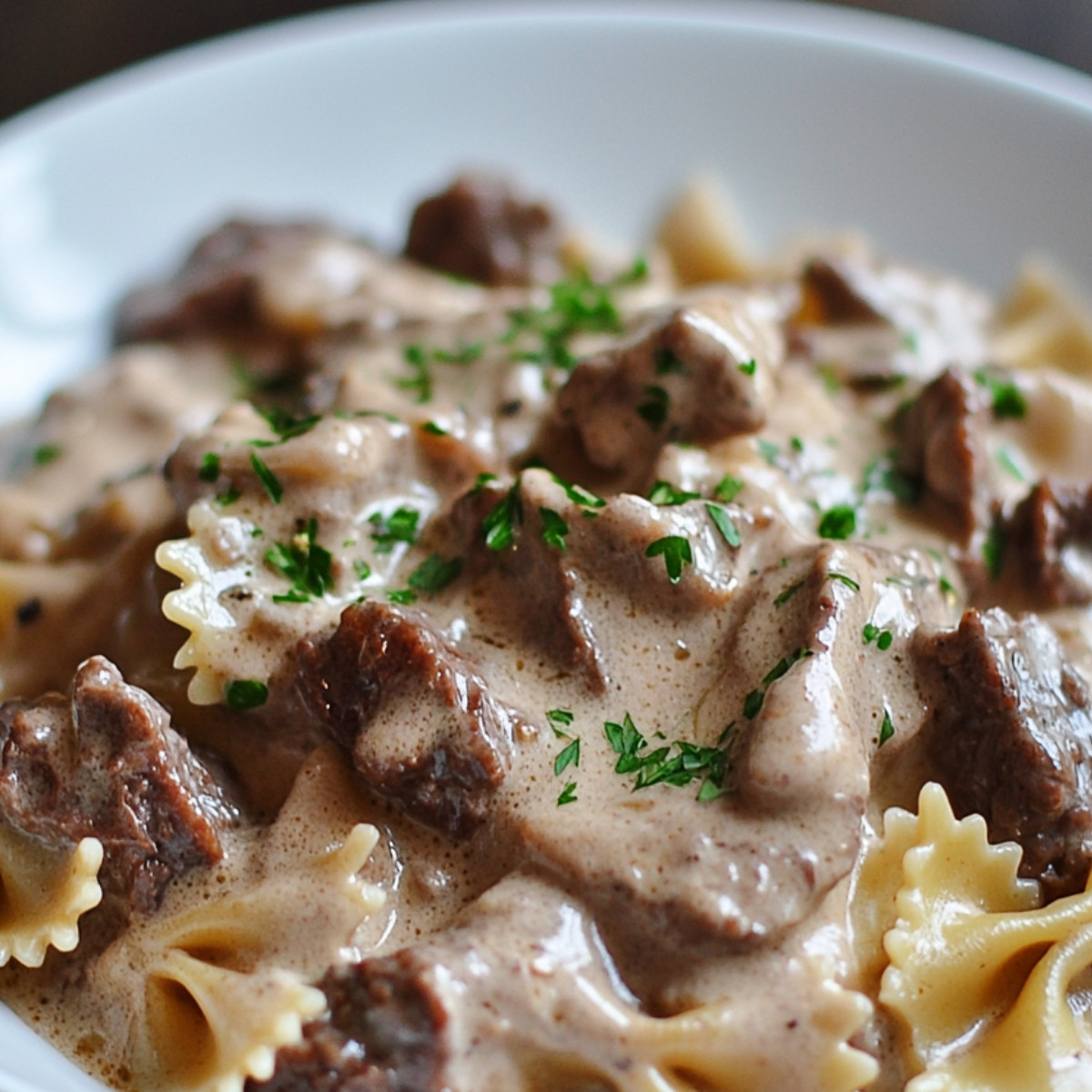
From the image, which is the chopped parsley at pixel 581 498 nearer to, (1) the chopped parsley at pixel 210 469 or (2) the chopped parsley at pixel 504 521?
(2) the chopped parsley at pixel 504 521

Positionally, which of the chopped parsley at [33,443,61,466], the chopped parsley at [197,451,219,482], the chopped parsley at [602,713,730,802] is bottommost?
the chopped parsley at [33,443,61,466]

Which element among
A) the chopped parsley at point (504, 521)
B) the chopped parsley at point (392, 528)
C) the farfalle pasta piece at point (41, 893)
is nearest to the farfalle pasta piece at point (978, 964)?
the chopped parsley at point (504, 521)

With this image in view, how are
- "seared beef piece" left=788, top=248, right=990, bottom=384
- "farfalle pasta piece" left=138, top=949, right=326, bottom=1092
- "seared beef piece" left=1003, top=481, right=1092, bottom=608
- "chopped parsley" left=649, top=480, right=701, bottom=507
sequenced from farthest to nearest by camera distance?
"seared beef piece" left=788, top=248, right=990, bottom=384 < "seared beef piece" left=1003, top=481, right=1092, bottom=608 < "chopped parsley" left=649, top=480, right=701, bottom=507 < "farfalle pasta piece" left=138, top=949, right=326, bottom=1092

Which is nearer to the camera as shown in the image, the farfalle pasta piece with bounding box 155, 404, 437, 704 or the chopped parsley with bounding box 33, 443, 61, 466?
the farfalle pasta piece with bounding box 155, 404, 437, 704

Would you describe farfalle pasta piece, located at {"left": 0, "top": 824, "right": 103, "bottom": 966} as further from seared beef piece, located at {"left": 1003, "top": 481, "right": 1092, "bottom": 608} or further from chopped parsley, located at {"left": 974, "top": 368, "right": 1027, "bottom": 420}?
chopped parsley, located at {"left": 974, "top": 368, "right": 1027, "bottom": 420}

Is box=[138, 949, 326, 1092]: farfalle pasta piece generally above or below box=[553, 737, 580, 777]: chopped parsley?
below

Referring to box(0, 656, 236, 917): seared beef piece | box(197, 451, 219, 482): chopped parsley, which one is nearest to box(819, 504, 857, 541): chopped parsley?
box(197, 451, 219, 482): chopped parsley
